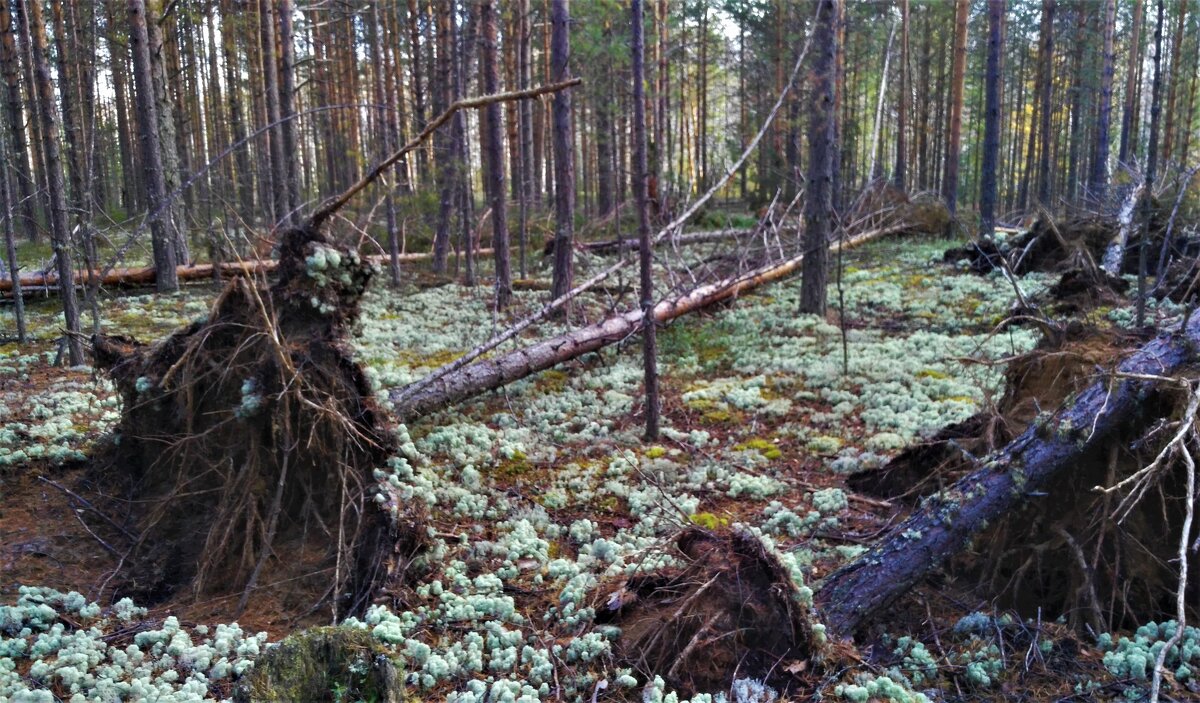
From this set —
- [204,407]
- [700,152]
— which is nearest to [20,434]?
[204,407]

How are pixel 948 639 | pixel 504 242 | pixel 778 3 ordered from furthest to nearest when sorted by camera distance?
pixel 778 3, pixel 504 242, pixel 948 639

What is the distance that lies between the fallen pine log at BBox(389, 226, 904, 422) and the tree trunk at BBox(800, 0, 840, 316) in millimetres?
1145

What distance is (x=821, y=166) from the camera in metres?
10.6

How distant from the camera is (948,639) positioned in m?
4.01

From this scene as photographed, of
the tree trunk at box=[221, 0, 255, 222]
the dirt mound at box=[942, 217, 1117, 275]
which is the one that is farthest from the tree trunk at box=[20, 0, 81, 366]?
the dirt mound at box=[942, 217, 1117, 275]

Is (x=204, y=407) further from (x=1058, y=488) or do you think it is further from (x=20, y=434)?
(x=1058, y=488)

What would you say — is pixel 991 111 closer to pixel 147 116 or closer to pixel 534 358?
pixel 534 358

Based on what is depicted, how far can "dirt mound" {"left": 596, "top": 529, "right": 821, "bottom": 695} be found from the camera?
3.54 m

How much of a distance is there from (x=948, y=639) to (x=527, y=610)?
86.2 inches

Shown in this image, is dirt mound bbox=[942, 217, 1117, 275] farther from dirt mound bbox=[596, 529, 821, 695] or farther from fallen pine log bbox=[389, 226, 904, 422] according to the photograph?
dirt mound bbox=[596, 529, 821, 695]

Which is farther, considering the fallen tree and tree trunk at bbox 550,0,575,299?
tree trunk at bbox 550,0,575,299

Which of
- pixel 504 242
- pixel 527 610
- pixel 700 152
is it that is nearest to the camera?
pixel 527 610

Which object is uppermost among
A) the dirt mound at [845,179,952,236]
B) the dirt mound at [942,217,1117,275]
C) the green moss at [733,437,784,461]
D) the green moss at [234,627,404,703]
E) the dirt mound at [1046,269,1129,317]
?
the dirt mound at [845,179,952,236]

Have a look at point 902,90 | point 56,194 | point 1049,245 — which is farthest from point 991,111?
point 56,194
